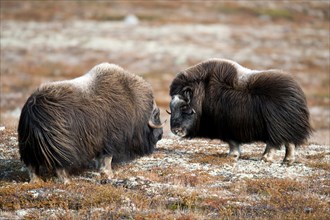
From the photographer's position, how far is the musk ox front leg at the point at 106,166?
293 inches

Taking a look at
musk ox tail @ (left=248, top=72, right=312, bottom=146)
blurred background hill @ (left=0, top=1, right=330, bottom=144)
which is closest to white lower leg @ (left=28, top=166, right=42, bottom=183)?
musk ox tail @ (left=248, top=72, right=312, bottom=146)

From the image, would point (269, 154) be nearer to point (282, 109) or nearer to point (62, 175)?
point (282, 109)

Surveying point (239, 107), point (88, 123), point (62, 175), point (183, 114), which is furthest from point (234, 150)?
point (62, 175)

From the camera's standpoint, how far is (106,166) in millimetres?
Answer: 7449

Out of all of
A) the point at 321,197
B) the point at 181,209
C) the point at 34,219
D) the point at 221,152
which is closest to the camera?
→ the point at 34,219

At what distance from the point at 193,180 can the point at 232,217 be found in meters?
1.65

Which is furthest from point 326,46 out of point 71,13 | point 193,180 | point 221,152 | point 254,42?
point 193,180

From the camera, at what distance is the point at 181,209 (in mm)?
6039

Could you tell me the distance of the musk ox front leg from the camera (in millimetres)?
7430

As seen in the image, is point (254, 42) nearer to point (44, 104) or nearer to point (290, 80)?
point (290, 80)

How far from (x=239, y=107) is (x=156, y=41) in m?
28.0

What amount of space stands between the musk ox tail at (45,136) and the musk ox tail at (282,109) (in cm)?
307

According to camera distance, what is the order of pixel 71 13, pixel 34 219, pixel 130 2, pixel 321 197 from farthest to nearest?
pixel 130 2
pixel 71 13
pixel 321 197
pixel 34 219

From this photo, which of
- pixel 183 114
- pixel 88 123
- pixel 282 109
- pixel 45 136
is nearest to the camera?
pixel 45 136
